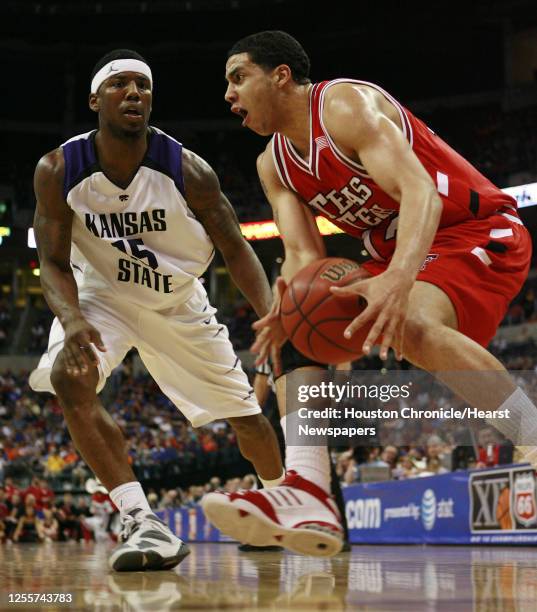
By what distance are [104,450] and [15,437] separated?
18.3 meters

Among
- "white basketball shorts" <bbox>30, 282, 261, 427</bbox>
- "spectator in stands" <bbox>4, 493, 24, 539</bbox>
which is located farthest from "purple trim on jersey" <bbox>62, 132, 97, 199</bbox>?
"spectator in stands" <bbox>4, 493, 24, 539</bbox>

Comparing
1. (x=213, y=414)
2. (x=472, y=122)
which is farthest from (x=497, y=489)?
(x=472, y=122)

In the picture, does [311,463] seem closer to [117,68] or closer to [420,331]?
[420,331]

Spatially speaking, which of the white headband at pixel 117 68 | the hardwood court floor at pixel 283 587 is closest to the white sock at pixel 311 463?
the hardwood court floor at pixel 283 587

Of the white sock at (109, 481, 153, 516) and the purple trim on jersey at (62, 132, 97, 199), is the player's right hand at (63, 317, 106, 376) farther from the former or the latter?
the purple trim on jersey at (62, 132, 97, 199)

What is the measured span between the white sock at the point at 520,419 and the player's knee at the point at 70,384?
180cm

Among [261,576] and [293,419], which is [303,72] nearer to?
[293,419]

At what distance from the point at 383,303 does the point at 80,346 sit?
1.62m

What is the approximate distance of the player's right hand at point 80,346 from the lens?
4.09 metres

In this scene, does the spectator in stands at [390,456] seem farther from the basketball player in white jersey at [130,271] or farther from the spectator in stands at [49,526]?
the basketball player in white jersey at [130,271]

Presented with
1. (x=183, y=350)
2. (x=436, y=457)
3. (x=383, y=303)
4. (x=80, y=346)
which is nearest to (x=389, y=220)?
(x=383, y=303)

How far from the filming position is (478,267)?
358 cm

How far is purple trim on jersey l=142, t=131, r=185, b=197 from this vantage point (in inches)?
175

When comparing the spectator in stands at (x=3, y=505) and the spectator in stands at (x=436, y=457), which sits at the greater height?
the spectator in stands at (x=436, y=457)
